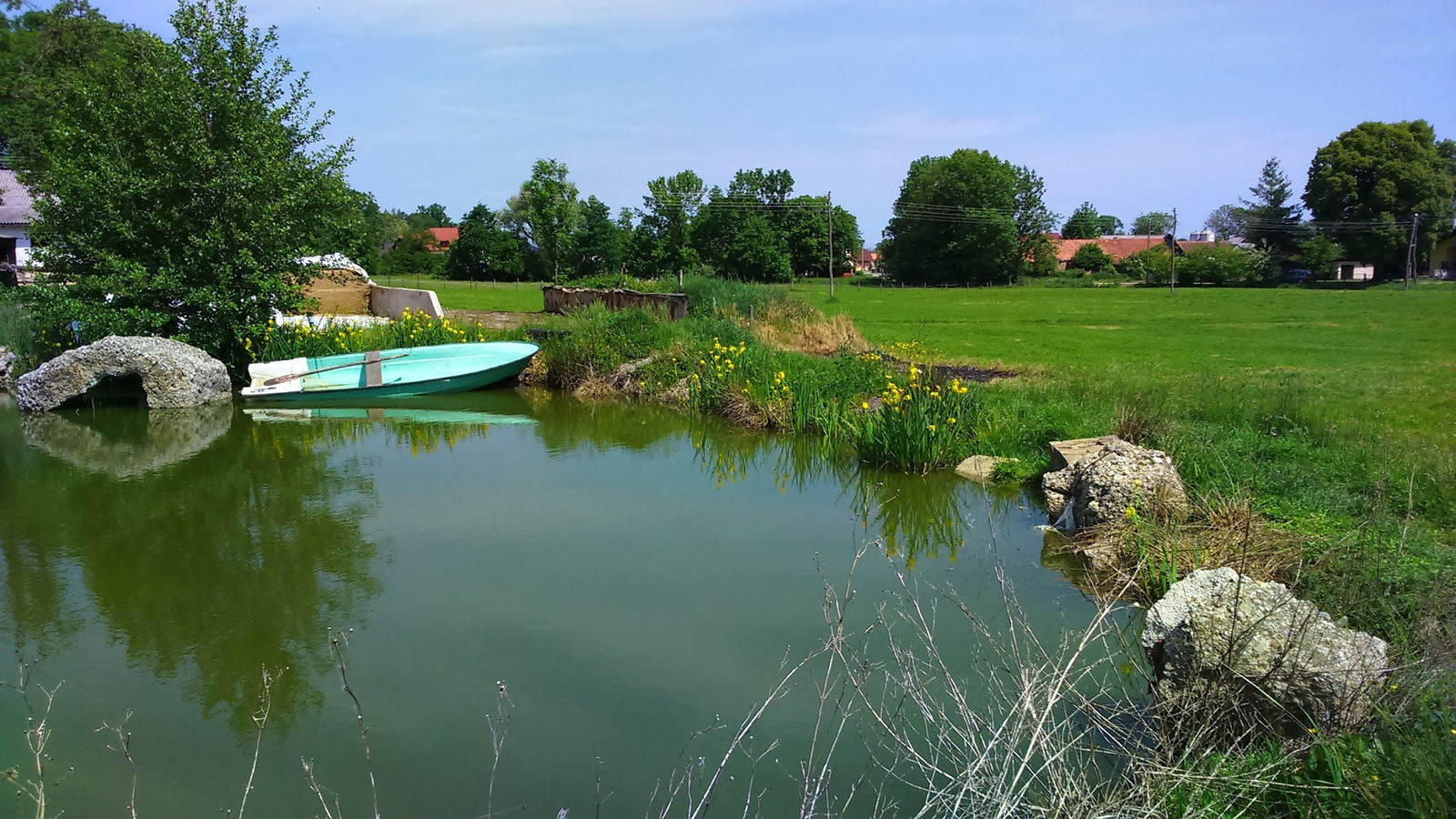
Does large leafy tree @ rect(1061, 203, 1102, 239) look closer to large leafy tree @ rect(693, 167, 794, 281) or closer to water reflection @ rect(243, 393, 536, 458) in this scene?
large leafy tree @ rect(693, 167, 794, 281)

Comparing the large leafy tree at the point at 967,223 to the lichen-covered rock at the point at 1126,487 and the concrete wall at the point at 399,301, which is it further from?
the lichen-covered rock at the point at 1126,487

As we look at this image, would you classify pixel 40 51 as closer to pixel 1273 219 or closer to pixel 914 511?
pixel 914 511

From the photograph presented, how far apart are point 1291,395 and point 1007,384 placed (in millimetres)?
3794

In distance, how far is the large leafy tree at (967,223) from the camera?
72688 millimetres

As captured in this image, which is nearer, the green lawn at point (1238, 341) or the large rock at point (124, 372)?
the green lawn at point (1238, 341)

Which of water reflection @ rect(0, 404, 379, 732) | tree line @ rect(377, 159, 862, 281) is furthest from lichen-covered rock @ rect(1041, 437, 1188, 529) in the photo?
tree line @ rect(377, 159, 862, 281)

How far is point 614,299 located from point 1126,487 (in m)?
18.6

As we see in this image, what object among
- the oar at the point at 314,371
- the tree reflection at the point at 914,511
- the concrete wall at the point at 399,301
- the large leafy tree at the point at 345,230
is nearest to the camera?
the tree reflection at the point at 914,511

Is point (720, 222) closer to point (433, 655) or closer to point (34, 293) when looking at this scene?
point (34, 293)

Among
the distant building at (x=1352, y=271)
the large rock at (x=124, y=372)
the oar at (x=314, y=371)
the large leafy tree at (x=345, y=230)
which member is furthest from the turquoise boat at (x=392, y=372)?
the distant building at (x=1352, y=271)

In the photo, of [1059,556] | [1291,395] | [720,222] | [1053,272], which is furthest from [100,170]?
[1053,272]

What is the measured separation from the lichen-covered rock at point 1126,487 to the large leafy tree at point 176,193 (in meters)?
13.3

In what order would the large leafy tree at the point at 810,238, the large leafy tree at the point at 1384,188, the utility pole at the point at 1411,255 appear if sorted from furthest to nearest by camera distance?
the large leafy tree at the point at 810,238 < the large leafy tree at the point at 1384,188 < the utility pole at the point at 1411,255

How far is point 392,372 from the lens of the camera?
16.2m
